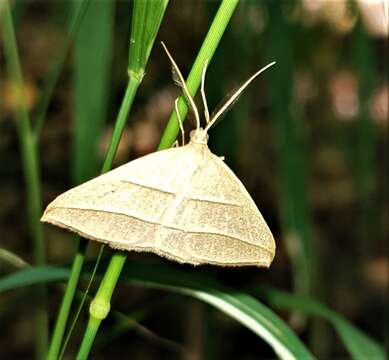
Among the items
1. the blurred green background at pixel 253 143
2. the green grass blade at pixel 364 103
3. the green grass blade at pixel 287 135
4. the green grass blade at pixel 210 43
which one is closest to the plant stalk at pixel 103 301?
the green grass blade at pixel 210 43

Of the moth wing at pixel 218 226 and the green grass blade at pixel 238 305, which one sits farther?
the green grass blade at pixel 238 305

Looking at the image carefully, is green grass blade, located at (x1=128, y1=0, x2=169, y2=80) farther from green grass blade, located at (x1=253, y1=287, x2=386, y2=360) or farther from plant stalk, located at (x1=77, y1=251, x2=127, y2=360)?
green grass blade, located at (x1=253, y1=287, x2=386, y2=360)

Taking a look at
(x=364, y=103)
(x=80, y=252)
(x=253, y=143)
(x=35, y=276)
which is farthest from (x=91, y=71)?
(x=253, y=143)

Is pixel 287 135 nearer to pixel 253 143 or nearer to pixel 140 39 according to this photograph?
pixel 140 39

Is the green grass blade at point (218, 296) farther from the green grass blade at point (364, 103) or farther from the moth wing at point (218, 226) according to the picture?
the green grass blade at point (364, 103)

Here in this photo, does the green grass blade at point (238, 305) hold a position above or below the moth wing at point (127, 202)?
below

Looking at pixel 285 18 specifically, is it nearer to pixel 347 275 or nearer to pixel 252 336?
pixel 252 336
